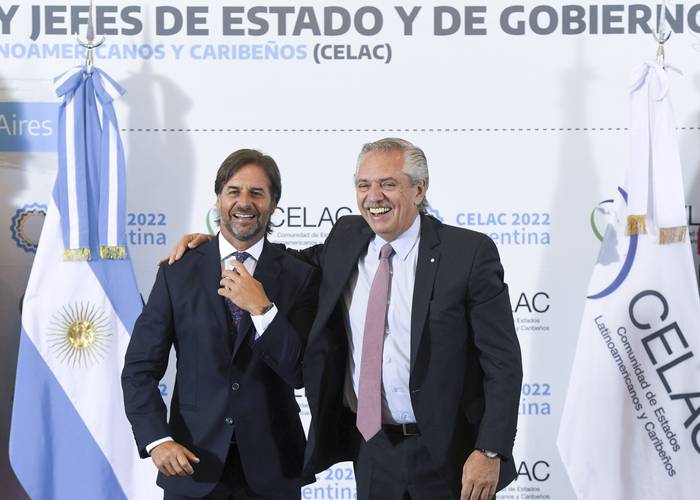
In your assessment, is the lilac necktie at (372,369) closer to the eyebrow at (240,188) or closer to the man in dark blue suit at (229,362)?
the man in dark blue suit at (229,362)

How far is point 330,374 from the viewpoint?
8.60 ft

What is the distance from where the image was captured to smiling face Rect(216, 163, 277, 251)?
105 inches

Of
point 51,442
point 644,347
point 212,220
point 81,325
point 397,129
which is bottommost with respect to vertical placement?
point 51,442

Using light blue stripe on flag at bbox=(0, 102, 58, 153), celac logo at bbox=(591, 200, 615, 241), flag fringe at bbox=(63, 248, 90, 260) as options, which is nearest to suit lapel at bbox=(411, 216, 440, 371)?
celac logo at bbox=(591, 200, 615, 241)

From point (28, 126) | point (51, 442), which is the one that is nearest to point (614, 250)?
point (51, 442)

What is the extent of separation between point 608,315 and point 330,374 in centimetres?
166

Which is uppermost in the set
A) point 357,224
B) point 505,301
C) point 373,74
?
point 373,74

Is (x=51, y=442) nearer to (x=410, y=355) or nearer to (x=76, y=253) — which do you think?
(x=76, y=253)

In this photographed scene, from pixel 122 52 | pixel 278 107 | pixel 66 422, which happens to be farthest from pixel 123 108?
pixel 66 422

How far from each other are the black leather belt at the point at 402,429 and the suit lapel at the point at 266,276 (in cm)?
49

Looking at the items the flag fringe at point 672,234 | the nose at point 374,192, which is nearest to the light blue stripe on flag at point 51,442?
the nose at point 374,192

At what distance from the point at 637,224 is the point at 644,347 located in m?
0.52

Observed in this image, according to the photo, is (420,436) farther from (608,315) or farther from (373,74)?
(373,74)

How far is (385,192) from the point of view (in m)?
2.60
